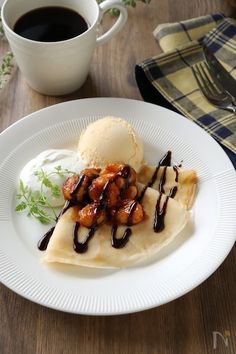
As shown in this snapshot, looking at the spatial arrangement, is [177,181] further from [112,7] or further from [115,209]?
[112,7]

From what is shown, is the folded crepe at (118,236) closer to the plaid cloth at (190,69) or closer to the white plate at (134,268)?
the white plate at (134,268)

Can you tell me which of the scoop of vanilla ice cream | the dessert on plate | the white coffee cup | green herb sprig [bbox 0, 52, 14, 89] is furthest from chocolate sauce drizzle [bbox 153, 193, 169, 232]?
green herb sprig [bbox 0, 52, 14, 89]

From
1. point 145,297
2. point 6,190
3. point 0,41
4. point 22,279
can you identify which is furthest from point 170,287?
point 0,41

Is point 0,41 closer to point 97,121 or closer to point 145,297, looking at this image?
point 97,121

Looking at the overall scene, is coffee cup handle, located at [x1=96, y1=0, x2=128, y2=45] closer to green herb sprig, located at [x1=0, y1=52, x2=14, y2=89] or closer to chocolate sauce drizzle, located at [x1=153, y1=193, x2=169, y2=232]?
green herb sprig, located at [x1=0, y1=52, x2=14, y2=89]

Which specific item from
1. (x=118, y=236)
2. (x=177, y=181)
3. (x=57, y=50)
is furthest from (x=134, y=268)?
(x=57, y=50)

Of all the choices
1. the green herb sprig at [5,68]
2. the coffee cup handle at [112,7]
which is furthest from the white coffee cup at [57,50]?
the green herb sprig at [5,68]
